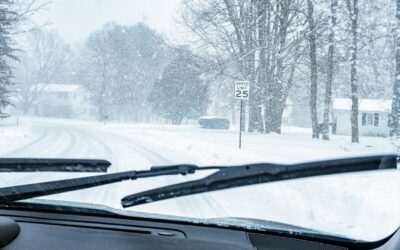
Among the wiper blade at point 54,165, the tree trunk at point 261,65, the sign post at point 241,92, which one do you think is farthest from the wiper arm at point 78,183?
the tree trunk at point 261,65

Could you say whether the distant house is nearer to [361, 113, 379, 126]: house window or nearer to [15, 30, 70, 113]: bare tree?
[15, 30, 70, 113]: bare tree

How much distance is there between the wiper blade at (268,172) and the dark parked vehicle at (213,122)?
3.37 feet

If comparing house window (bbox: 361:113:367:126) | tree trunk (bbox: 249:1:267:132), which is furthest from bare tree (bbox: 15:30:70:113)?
house window (bbox: 361:113:367:126)

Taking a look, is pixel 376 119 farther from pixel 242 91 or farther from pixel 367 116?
pixel 242 91

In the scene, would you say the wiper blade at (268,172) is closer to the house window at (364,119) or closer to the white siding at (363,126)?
the white siding at (363,126)

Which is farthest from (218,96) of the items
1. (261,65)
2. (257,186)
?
(257,186)

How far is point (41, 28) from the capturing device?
9.31 ft

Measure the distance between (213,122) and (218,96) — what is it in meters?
0.23

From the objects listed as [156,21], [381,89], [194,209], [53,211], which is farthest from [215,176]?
[156,21]

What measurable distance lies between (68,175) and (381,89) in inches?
79.6

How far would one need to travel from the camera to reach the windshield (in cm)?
237

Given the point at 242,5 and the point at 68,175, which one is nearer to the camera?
the point at 68,175

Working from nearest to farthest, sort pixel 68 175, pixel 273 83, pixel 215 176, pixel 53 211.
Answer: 1. pixel 215 176
2. pixel 53 211
3. pixel 68 175
4. pixel 273 83

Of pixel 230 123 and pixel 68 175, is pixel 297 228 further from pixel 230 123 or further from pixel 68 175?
pixel 68 175
